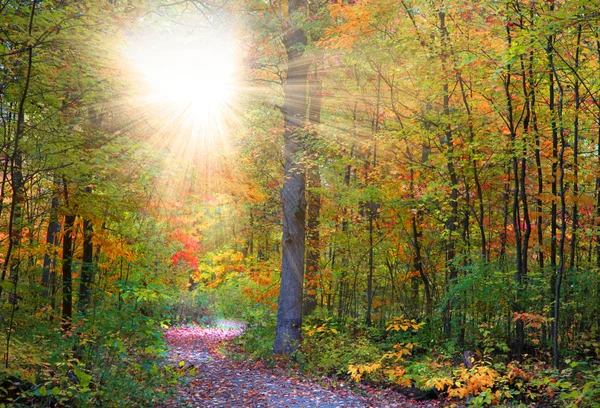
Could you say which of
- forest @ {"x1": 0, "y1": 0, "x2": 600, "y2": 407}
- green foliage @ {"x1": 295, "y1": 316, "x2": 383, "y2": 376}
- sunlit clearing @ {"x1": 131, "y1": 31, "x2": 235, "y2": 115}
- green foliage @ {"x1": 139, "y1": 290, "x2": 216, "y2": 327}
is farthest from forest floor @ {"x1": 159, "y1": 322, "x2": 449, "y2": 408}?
green foliage @ {"x1": 139, "y1": 290, "x2": 216, "y2": 327}

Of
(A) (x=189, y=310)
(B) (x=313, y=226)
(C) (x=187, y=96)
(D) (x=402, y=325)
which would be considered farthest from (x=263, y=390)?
(A) (x=189, y=310)

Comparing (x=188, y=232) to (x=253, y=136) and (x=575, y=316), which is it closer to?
(x=253, y=136)

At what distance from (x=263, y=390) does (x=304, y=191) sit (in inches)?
183

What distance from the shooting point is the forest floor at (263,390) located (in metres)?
6.77

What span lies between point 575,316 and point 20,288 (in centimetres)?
867

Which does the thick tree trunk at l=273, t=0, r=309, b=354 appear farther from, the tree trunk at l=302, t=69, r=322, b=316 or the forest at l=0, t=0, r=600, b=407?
the tree trunk at l=302, t=69, r=322, b=316

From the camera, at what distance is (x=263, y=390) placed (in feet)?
25.0

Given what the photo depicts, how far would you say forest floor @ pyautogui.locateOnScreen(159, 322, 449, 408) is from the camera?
6773mm

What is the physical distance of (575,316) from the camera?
24.0 feet

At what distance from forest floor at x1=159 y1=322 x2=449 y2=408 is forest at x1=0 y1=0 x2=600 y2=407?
0.06 metres

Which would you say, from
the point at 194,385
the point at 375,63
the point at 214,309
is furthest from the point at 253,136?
the point at 214,309

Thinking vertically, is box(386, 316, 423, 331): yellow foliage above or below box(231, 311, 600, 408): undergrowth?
above

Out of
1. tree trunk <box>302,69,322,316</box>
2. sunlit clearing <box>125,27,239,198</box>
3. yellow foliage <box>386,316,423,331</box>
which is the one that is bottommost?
yellow foliage <box>386,316,423,331</box>

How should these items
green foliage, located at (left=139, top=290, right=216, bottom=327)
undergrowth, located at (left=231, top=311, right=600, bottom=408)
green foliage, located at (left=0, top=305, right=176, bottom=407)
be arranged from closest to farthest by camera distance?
green foliage, located at (left=0, top=305, right=176, bottom=407)
undergrowth, located at (left=231, top=311, right=600, bottom=408)
green foliage, located at (left=139, top=290, right=216, bottom=327)
